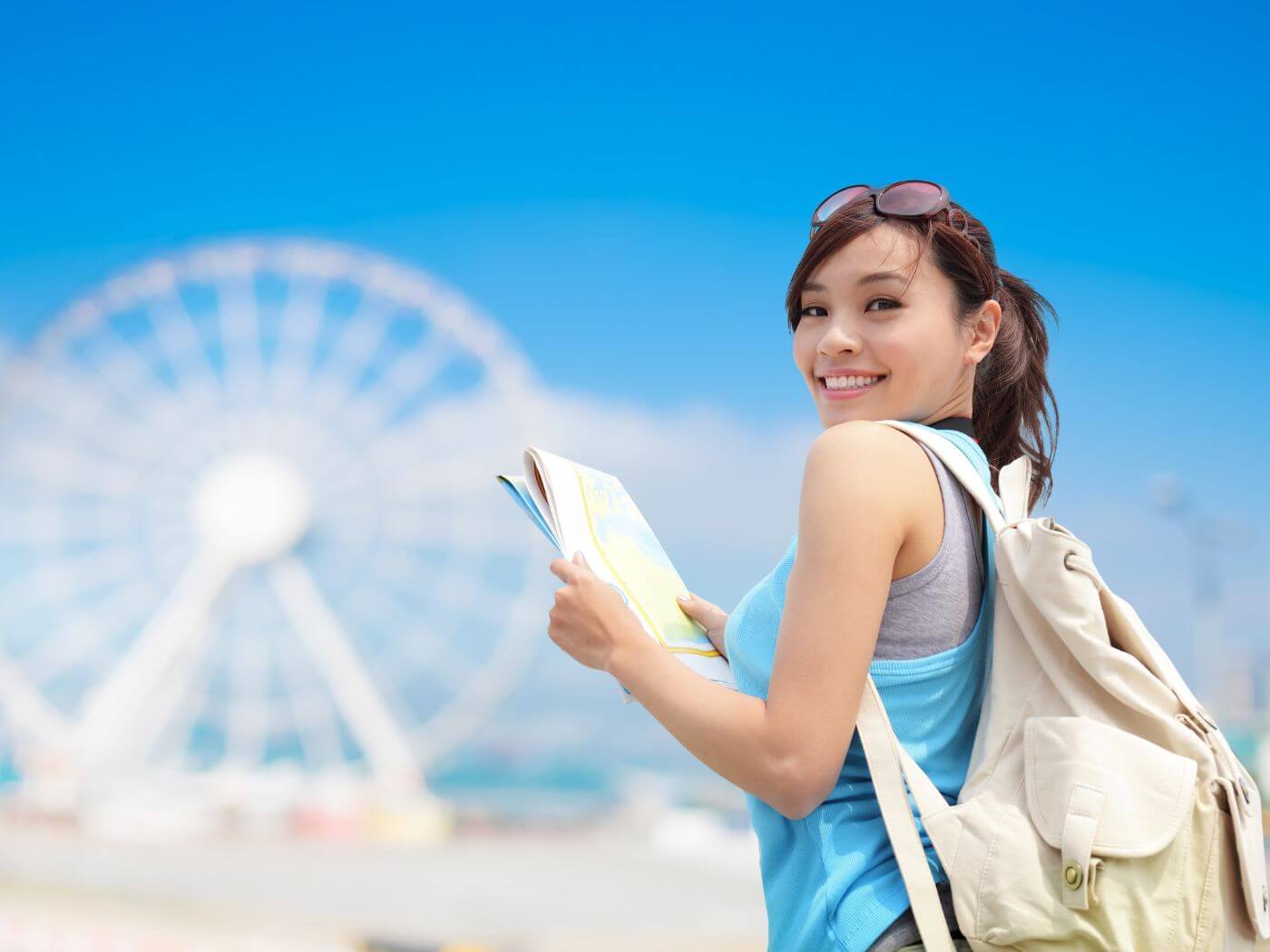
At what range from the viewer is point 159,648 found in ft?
51.0

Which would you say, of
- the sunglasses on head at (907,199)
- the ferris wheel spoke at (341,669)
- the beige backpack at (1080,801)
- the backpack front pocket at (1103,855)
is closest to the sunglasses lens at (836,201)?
the sunglasses on head at (907,199)

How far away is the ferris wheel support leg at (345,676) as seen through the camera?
15.6m

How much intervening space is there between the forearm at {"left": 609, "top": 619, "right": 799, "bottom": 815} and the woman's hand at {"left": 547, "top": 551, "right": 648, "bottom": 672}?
0.03m

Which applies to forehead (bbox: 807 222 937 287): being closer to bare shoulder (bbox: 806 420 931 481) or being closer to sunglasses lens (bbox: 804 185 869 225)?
sunglasses lens (bbox: 804 185 869 225)

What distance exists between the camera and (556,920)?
17.9 meters

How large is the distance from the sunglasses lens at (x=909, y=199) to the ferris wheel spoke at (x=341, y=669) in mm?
14976

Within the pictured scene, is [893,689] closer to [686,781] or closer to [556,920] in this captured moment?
[556,920]

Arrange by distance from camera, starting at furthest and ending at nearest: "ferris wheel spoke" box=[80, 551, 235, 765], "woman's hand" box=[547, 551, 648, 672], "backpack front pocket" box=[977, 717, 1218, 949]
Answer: "ferris wheel spoke" box=[80, 551, 235, 765], "woman's hand" box=[547, 551, 648, 672], "backpack front pocket" box=[977, 717, 1218, 949]

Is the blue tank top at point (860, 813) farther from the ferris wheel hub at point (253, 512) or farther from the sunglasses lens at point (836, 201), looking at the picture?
the ferris wheel hub at point (253, 512)

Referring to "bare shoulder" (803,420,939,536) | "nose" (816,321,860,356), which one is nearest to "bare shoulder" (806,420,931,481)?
"bare shoulder" (803,420,939,536)

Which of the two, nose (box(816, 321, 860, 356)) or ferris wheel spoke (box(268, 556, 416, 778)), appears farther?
ferris wheel spoke (box(268, 556, 416, 778))

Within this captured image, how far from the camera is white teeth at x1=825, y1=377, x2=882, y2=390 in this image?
1131 mm

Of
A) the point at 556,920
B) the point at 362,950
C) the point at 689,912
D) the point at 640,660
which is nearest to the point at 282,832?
the point at 556,920

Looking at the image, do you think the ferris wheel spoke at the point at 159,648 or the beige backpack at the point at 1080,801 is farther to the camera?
the ferris wheel spoke at the point at 159,648
